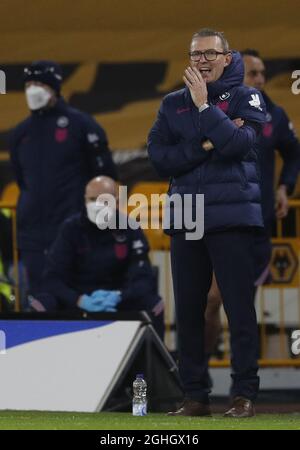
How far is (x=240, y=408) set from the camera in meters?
7.38

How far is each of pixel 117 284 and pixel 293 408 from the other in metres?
1.28

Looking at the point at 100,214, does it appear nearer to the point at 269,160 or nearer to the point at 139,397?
the point at 269,160

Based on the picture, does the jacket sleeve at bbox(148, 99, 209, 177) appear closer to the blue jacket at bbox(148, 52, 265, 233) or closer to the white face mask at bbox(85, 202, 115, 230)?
the blue jacket at bbox(148, 52, 265, 233)

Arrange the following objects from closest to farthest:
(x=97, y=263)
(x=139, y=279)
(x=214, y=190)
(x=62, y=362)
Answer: (x=214, y=190) < (x=62, y=362) < (x=139, y=279) < (x=97, y=263)

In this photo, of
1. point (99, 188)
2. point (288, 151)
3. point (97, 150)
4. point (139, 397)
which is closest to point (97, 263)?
point (99, 188)

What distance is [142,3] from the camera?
11.2 m

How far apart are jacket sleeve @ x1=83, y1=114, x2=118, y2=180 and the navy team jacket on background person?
4.01ft

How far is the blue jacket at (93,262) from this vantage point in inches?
375

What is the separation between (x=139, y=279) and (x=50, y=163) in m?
1.50

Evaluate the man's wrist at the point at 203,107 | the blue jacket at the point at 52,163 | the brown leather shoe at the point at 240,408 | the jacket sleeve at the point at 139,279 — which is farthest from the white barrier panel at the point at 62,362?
the blue jacket at the point at 52,163

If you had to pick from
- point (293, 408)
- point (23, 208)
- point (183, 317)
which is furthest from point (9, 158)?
point (183, 317)

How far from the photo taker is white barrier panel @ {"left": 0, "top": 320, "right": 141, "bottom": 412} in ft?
26.8
